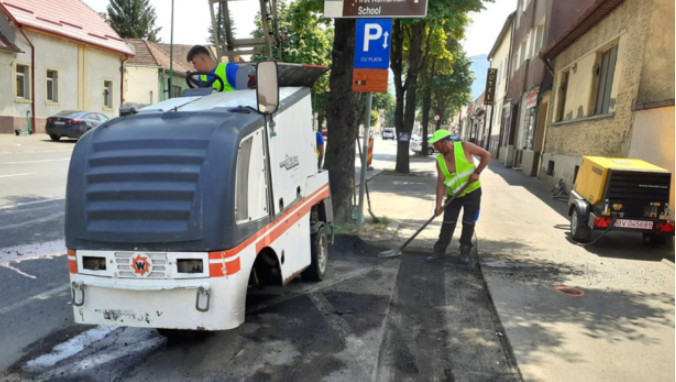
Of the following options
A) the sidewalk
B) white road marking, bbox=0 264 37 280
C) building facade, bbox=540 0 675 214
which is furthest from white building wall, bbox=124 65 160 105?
white road marking, bbox=0 264 37 280

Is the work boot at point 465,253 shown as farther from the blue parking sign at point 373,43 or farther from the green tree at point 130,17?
the green tree at point 130,17

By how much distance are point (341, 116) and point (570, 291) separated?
416 centimetres

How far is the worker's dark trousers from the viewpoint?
20.3 ft

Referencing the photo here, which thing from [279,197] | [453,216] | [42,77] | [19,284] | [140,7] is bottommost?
[19,284]

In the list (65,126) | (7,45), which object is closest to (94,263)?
(65,126)

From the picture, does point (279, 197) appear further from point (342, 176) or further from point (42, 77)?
point (42, 77)

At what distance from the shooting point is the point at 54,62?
23.4 meters

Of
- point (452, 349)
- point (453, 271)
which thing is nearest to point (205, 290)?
point (452, 349)

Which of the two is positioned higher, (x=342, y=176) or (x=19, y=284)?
(x=342, y=176)

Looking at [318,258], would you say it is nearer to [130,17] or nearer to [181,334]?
[181,334]

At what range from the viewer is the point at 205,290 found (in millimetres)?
2912

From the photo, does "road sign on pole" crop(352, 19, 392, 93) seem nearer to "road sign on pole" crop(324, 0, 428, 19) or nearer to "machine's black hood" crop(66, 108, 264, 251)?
"road sign on pole" crop(324, 0, 428, 19)

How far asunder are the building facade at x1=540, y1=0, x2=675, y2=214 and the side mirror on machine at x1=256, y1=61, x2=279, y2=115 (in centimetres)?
700

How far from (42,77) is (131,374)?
24089 millimetres
